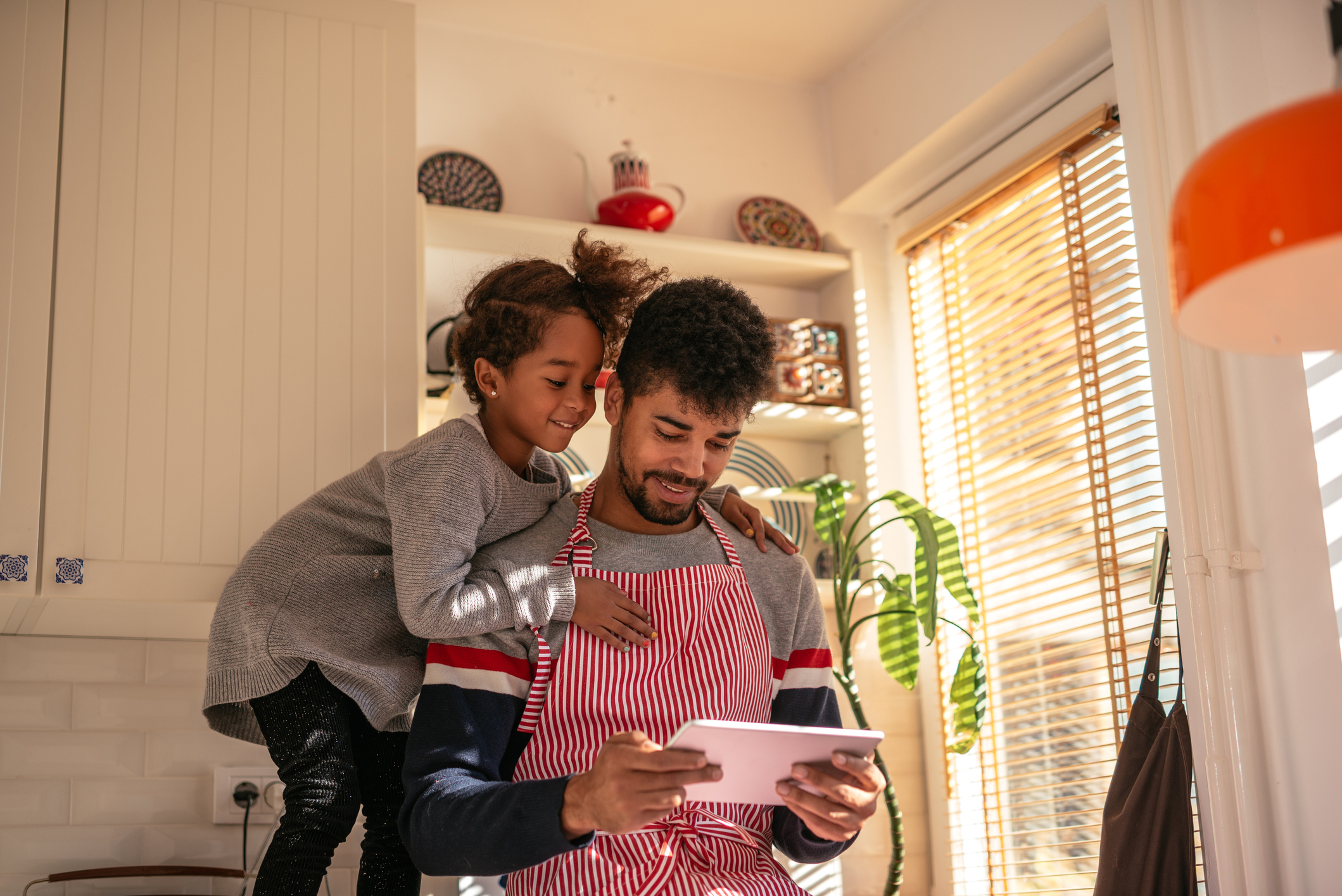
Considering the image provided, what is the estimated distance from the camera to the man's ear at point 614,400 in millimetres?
1684

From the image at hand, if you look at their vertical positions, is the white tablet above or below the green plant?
below

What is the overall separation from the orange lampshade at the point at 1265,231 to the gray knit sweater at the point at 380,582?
91 centimetres

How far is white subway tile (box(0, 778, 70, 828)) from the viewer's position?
2162mm

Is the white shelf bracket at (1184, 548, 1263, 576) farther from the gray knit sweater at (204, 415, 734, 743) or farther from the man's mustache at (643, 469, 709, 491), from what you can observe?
the gray knit sweater at (204, 415, 734, 743)

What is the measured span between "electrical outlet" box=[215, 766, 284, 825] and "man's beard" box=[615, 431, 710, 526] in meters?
1.09

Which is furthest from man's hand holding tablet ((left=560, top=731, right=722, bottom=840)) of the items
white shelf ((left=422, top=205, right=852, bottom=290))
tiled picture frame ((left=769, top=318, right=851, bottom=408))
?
tiled picture frame ((left=769, top=318, right=851, bottom=408))

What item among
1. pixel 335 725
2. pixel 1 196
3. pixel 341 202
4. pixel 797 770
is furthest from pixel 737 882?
pixel 1 196

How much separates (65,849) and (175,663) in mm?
375

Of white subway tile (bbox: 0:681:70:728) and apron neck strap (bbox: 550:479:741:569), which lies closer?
apron neck strap (bbox: 550:479:741:569)

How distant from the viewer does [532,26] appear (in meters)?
2.93

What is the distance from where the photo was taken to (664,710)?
151cm

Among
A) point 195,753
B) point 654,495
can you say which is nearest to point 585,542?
point 654,495

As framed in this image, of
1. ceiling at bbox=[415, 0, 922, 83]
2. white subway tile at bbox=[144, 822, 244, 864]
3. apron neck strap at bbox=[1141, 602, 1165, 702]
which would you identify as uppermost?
ceiling at bbox=[415, 0, 922, 83]

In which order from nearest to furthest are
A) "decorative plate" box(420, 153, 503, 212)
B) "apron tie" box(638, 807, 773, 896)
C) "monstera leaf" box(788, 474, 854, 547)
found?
"apron tie" box(638, 807, 773, 896) < "monstera leaf" box(788, 474, 854, 547) < "decorative plate" box(420, 153, 503, 212)
